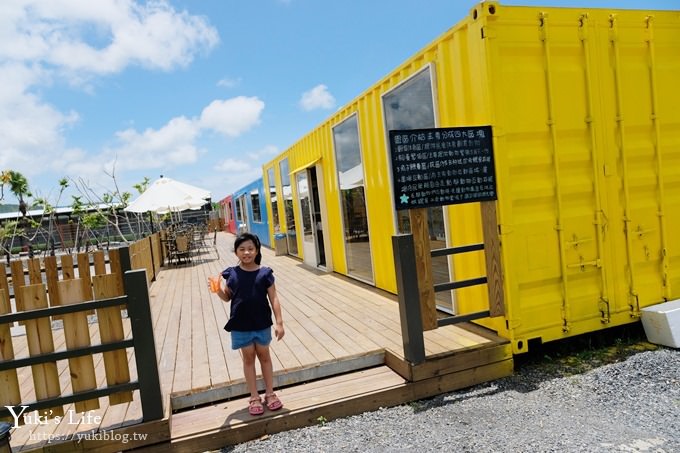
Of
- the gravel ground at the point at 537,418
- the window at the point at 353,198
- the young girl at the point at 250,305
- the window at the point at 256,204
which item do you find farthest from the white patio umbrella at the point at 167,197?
the gravel ground at the point at 537,418

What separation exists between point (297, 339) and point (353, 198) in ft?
9.59

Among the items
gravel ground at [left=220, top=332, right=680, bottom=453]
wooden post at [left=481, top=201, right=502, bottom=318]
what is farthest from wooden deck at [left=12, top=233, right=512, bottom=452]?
wooden post at [left=481, top=201, right=502, bottom=318]

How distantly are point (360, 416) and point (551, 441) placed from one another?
4.15 ft

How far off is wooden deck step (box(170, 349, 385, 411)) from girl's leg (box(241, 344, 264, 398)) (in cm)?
29

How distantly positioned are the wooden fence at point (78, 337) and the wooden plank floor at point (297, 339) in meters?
0.51

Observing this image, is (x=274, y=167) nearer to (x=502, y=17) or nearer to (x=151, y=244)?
(x=151, y=244)

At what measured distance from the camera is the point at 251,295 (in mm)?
2945

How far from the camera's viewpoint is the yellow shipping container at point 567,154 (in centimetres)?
350

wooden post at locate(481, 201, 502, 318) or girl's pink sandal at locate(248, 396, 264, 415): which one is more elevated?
wooden post at locate(481, 201, 502, 318)

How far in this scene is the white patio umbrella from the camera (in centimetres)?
1093

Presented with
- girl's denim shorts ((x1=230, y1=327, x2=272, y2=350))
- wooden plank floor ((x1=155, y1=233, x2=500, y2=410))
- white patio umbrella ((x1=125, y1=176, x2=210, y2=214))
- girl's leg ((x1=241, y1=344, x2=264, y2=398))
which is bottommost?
wooden plank floor ((x1=155, y1=233, x2=500, y2=410))

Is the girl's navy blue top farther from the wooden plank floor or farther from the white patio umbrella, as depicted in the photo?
the white patio umbrella

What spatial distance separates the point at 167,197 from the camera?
11156mm

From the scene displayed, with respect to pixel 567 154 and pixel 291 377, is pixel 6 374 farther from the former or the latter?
pixel 567 154
